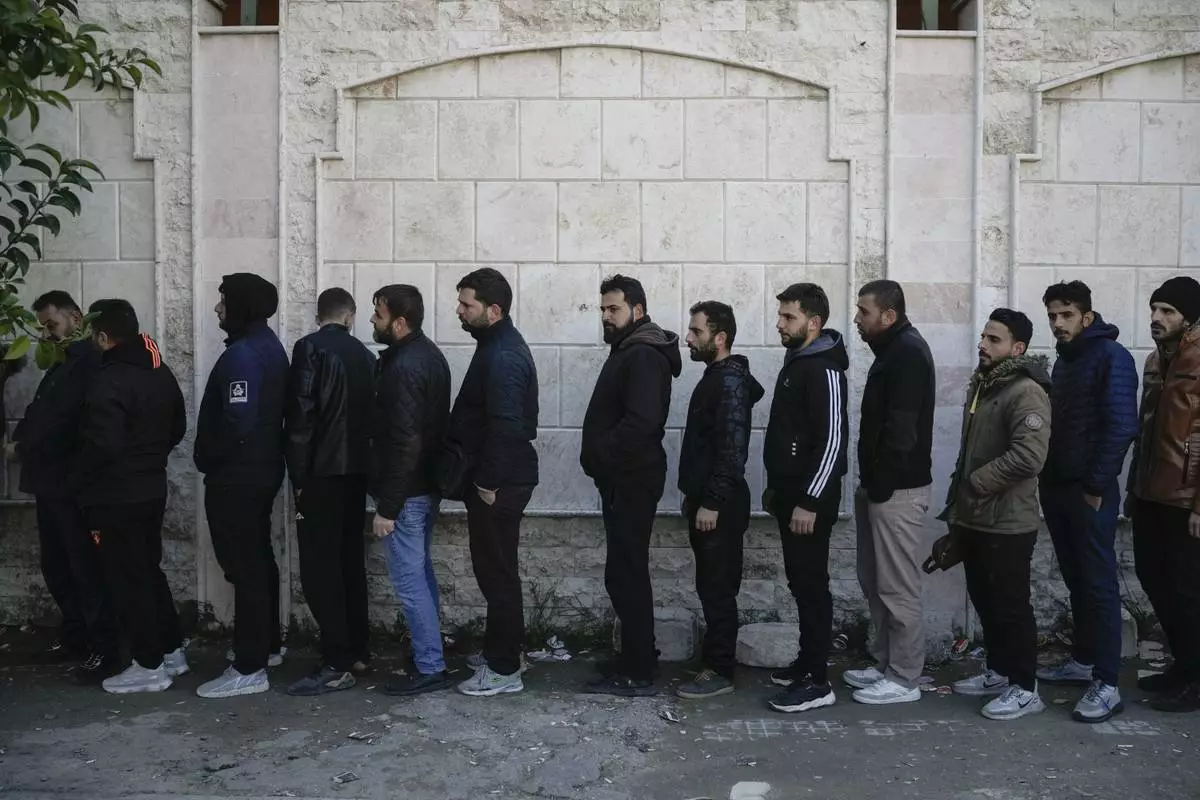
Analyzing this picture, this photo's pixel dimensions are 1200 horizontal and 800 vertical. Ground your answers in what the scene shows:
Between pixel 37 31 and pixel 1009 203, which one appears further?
pixel 1009 203

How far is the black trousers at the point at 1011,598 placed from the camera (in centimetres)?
577

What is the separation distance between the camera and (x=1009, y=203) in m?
6.94

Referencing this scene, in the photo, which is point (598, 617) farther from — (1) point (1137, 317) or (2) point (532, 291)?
(1) point (1137, 317)

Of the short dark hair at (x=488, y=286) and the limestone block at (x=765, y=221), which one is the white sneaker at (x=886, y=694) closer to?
the limestone block at (x=765, y=221)

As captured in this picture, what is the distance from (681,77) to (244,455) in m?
3.33

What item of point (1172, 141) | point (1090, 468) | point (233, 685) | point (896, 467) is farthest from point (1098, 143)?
point (233, 685)

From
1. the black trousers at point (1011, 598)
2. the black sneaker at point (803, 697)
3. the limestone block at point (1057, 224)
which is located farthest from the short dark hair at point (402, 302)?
the limestone block at point (1057, 224)

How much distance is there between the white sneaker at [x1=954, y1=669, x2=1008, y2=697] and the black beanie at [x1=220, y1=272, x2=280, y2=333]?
418 centimetres

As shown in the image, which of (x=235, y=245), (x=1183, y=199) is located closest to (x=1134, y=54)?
(x=1183, y=199)

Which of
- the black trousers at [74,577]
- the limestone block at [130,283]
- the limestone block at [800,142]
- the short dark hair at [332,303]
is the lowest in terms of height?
the black trousers at [74,577]

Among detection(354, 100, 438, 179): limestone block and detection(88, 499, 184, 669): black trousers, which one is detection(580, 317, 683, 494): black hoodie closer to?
detection(354, 100, 438, 179): limestone block

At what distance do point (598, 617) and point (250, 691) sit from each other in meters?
2.06

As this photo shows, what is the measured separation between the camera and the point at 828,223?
700 centimetres

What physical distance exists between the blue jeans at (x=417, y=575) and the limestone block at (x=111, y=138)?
2842mm
